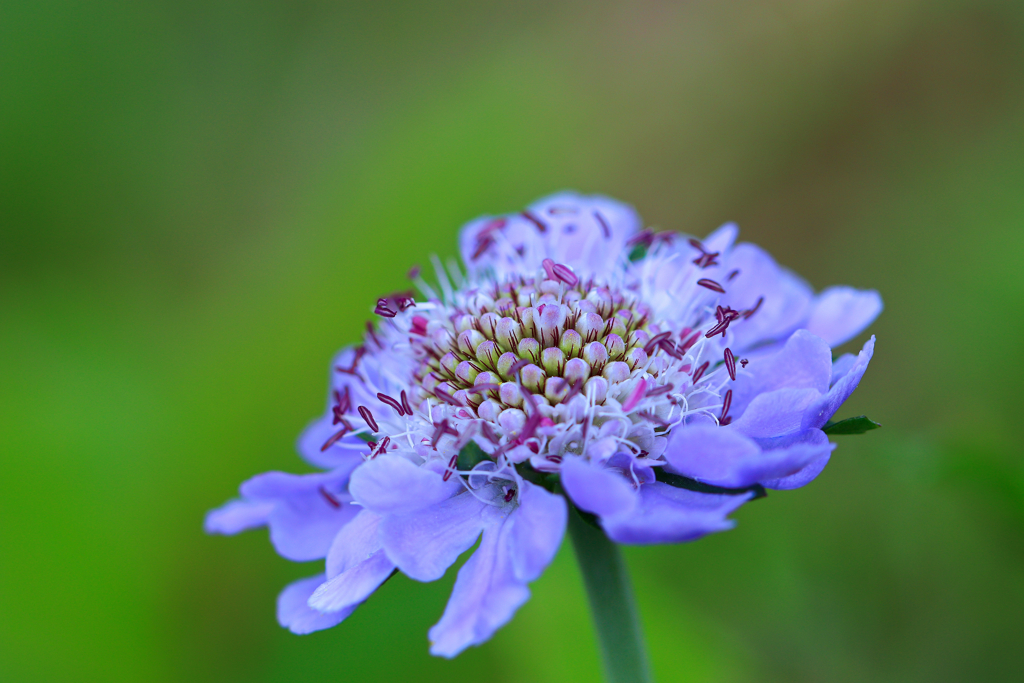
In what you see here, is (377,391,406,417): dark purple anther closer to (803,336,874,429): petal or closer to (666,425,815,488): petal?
(666,425,815,488): petal

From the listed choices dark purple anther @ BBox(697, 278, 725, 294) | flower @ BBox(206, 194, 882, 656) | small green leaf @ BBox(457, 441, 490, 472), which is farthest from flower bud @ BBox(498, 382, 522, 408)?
dark purple anther @ BBox(697, 278, 725, 294)

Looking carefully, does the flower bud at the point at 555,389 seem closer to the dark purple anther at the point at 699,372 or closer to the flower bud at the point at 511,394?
the flower bud at the point at 511,394


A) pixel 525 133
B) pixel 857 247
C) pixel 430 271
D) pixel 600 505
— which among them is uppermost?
pixel 525 133

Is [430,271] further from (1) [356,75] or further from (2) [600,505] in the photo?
(2) [600,505]

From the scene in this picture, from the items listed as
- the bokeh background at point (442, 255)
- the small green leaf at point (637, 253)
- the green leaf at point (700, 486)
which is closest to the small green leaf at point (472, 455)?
the green leaf at point (700, 486)

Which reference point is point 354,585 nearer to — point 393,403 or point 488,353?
point 393,403

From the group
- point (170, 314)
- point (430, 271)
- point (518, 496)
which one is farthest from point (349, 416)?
point (170, 314)
